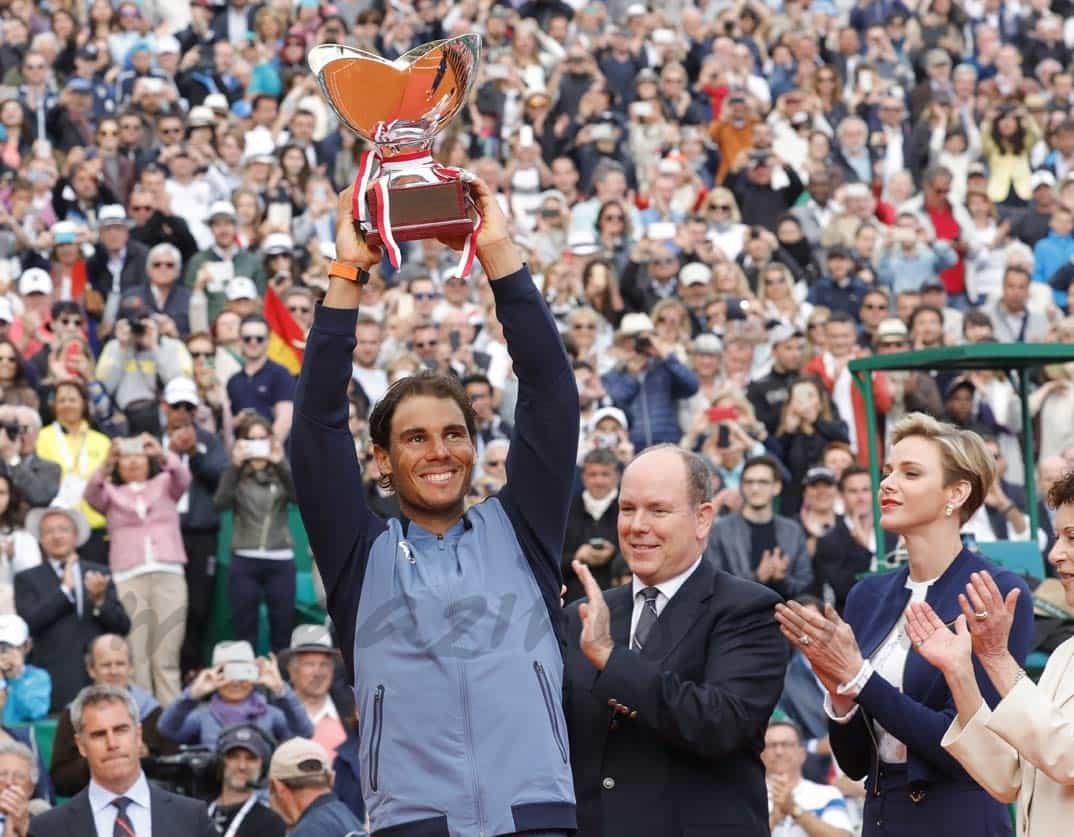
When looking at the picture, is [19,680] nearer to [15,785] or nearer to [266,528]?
[266,528]

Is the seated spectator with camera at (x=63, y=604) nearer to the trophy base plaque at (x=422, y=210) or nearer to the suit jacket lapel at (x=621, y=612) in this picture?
the suit jacket lapel at (x=621, y=612)

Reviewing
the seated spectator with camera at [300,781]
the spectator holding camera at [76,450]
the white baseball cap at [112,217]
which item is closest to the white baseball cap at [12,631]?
the spectator holding camera at [76,450]

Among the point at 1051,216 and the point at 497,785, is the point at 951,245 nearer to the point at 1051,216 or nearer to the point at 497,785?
the point at 1051,216

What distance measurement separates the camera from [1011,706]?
502cm

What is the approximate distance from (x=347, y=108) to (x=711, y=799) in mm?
2037

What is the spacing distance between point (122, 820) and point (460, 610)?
4028mm

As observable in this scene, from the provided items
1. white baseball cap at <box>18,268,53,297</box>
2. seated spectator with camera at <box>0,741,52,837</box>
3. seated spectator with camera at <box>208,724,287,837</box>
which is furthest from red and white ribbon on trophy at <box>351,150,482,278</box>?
white baseball cap at <box>18,268,53,297</box>

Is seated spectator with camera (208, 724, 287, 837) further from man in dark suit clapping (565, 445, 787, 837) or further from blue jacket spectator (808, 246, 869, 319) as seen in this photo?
blue jacket spectator (808, 246, 869, 319)

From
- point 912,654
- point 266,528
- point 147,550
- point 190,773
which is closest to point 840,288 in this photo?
point 266,528

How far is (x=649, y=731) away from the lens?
18.6 ft

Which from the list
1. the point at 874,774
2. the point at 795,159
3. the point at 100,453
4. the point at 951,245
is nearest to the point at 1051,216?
the point at 951,245

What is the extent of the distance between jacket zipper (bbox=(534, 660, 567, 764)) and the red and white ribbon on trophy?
86 centimetres

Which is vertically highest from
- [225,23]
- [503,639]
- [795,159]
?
[225,23]

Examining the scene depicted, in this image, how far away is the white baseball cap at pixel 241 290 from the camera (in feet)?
49.7
